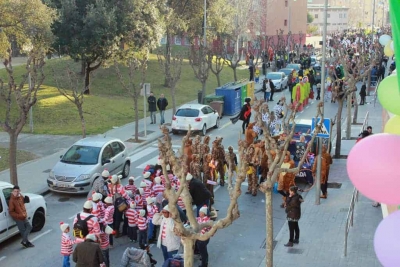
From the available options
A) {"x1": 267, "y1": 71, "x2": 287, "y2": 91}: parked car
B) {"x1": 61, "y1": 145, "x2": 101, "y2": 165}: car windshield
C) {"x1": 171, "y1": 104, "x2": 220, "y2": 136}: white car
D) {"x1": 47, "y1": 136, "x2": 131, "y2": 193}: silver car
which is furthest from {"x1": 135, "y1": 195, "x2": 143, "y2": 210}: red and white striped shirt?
{"x1": 267, "y1": 71, "x2": 287, "y2": 91}: parked car

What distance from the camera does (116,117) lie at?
92.9 ft

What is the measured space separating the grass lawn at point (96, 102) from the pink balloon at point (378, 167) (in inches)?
795

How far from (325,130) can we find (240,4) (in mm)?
48298

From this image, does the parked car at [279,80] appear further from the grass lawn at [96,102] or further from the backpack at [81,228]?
the backpack at [81,228]

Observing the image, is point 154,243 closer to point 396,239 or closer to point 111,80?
point 396,239

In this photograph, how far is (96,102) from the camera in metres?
30.4

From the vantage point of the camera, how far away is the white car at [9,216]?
1200 cm

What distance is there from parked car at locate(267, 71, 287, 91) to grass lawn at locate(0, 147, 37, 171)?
2117 centimetres

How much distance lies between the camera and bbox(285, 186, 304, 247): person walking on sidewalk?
1198 centimetres

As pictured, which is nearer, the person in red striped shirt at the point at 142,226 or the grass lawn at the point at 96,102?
the person in red striped shirt at the point at 142,226

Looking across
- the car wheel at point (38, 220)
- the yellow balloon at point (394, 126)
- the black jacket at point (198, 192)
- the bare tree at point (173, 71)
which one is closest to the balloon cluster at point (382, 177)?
the yellow balloon at point (394, 126)

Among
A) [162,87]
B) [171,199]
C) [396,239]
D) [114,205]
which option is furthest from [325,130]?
[162,87]

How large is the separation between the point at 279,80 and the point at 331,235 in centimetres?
2643

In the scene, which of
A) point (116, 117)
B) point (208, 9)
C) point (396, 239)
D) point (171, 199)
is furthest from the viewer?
point (208, 9)
